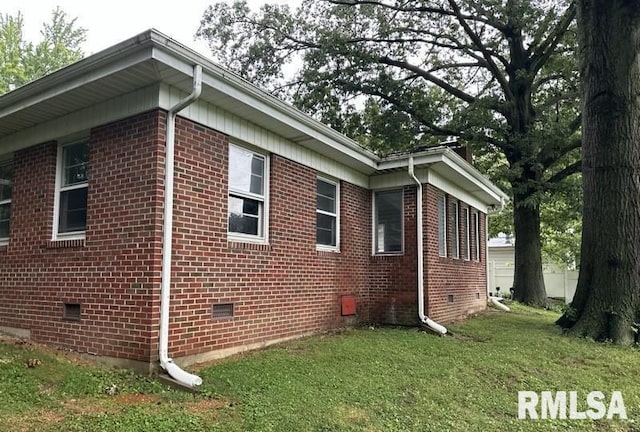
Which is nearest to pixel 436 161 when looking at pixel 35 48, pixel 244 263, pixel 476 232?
pixel 244 263

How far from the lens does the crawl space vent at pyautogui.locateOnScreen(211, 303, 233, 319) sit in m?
5.77

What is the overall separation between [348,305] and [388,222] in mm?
2110

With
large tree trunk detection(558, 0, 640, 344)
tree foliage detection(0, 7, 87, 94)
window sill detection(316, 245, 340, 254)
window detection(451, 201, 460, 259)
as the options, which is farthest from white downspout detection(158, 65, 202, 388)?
tree foliage detection(0, 7, 87, 94)

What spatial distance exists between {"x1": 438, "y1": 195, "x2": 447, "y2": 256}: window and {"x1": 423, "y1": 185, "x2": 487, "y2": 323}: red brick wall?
15cm

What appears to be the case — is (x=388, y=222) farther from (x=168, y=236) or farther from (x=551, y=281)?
(x=551, y=281)

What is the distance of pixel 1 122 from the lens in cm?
645

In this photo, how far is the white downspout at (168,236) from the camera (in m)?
4.76

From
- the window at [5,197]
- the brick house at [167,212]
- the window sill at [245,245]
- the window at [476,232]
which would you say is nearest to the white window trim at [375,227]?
the brick house at [167,212]

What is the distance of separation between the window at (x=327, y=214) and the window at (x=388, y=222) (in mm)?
1350

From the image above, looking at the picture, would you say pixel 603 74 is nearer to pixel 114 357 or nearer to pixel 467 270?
pixel 467 270

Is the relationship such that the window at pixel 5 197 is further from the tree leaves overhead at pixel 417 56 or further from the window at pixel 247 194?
the tree leaves overhead at pixel 417 56

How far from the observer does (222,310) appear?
5.90 meters

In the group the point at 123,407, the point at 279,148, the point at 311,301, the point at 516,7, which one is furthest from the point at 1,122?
the point at 516,7

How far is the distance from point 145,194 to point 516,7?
13234 mm
